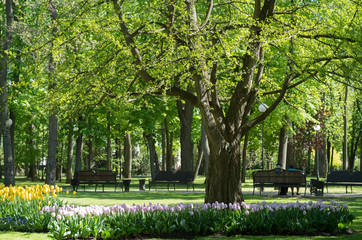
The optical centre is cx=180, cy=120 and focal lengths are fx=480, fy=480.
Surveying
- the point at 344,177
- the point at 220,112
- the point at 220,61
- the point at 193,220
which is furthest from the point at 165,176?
the point at 193,220

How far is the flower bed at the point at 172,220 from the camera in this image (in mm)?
7930

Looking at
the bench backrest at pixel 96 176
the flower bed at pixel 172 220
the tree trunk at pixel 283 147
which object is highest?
the tree trunk at pixel 283 147

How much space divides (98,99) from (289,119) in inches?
546

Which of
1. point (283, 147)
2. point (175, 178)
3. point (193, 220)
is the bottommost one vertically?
point (193, 220)

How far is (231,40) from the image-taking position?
1079cm

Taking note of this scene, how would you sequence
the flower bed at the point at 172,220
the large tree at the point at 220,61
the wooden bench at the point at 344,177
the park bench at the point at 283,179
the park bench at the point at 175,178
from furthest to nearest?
the park bench at the point at 175,178, the wooden bench at the point at 344,177, the park bench at the point at 283,179, the large tree at the point at 220,61, the flower bed at the point at 172,220

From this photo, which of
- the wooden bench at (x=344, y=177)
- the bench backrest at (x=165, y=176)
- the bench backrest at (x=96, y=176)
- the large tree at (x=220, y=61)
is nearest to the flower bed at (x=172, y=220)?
the large tree at (x=220, y=61)

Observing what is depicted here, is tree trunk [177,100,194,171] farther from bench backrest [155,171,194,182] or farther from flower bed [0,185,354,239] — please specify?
flower bed [0,185,354,239]

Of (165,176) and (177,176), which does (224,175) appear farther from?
(165,176)

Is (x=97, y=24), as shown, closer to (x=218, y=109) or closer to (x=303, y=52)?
(x=218, y=109)

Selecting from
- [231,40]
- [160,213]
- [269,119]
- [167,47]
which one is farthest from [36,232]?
[269,119]

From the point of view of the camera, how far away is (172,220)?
27.6 feet

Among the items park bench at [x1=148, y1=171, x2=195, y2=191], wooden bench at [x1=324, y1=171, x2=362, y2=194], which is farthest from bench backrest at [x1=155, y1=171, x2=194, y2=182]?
wooden bench at [x1=324, y1=171, x2=362, y2=194]

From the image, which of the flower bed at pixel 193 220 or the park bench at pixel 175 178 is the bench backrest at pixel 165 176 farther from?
the flower bed at pixel 193 220
